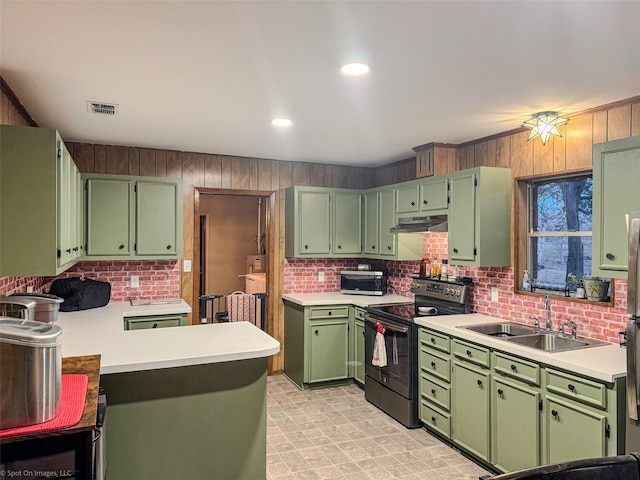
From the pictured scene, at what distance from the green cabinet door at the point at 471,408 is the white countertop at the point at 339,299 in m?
1.44

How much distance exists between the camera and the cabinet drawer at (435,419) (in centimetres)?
342

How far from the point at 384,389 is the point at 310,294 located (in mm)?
1522

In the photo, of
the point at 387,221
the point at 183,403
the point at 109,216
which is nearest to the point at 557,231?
the point at 387,221

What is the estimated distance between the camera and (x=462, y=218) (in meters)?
3.75

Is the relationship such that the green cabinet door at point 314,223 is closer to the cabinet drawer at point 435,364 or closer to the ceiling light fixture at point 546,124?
the cabinet drawer at point 435,364

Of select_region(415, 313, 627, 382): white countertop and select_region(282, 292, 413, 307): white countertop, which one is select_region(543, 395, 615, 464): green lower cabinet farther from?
select_region(282, 292, 413, 307): white countertop

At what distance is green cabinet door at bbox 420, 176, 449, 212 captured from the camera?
3939 mm

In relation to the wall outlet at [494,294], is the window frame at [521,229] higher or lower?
higher

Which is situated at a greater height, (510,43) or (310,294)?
(510,43)

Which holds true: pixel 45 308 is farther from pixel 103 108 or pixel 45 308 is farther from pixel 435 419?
pixel 435 419

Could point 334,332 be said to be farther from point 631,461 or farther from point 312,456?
point 631,461

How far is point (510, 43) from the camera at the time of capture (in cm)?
209

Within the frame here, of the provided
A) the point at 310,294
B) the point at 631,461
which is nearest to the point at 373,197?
the point at 310,294

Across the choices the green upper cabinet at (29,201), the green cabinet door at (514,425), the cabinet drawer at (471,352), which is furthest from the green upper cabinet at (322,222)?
the green upper cabinet at (29,201)
